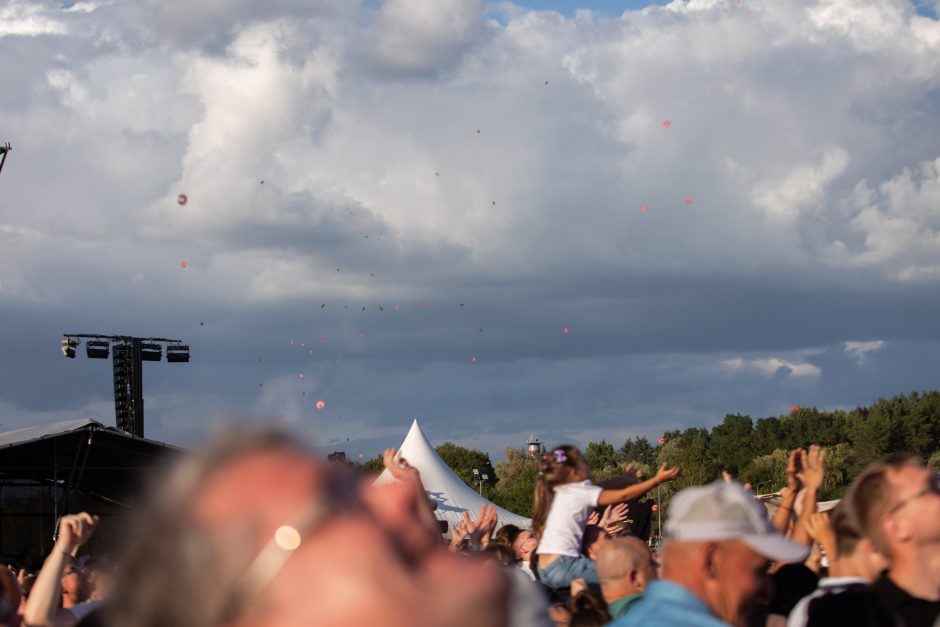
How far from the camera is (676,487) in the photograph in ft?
211

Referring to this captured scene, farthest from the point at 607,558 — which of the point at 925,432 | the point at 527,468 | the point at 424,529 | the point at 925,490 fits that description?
the point at 925,432

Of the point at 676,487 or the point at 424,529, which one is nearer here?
Answer: the point at 424,529

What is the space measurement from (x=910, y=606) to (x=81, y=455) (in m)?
27.2

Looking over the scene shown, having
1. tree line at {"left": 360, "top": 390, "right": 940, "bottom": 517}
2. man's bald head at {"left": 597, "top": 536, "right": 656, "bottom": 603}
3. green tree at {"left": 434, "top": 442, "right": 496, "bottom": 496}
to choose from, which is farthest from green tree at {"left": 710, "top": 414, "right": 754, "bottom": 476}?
man's bald head at {"left": 597, "top": 536, "right": 656, "bottom": 603}

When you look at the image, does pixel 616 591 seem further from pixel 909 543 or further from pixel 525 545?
pixel 525 545

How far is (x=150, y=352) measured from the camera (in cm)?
3900

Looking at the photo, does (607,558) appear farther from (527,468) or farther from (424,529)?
(527,468)

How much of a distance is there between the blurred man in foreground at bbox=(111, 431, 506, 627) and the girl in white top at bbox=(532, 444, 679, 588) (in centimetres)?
558

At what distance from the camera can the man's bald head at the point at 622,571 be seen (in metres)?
4.94

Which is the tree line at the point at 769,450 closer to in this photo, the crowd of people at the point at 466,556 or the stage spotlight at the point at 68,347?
the stage spotlight at the point at 68,347

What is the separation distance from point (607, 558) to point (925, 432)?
84.0 meters

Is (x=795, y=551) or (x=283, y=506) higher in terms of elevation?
(x=283, y=506)

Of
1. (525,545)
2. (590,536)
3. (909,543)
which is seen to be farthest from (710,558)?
(525,545)

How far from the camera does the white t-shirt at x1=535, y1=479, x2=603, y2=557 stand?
6.49 meters
